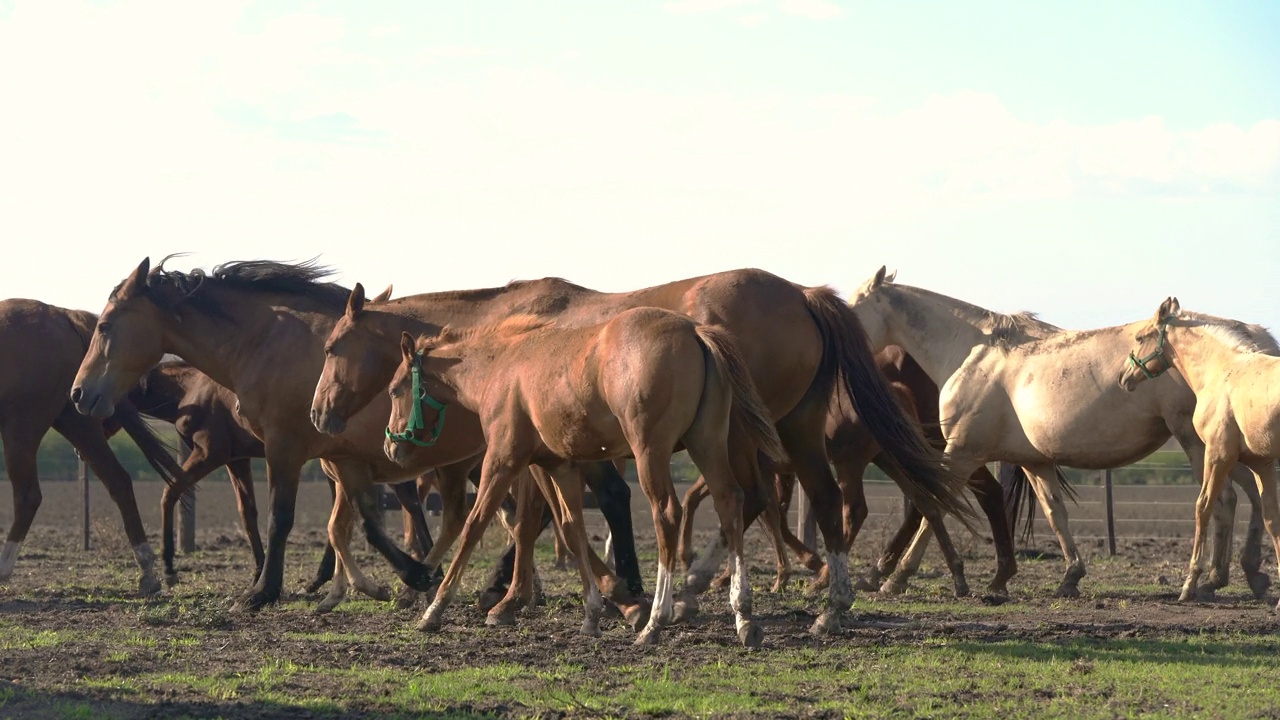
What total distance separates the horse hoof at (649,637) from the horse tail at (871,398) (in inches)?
70.1

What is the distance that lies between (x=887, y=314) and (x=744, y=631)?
198 inches

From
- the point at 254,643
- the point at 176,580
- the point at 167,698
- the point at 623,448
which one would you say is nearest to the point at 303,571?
the point at 176,580

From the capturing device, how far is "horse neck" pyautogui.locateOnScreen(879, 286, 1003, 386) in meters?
11.1

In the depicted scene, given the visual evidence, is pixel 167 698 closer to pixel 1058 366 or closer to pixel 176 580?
pixel 176 580

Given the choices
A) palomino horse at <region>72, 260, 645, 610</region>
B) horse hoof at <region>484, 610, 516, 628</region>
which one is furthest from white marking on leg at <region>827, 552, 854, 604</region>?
palomino horse at <region>72, 260, 645, 610</region>

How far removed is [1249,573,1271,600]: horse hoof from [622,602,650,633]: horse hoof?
450cm

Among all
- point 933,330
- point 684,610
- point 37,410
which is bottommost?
point 684,610

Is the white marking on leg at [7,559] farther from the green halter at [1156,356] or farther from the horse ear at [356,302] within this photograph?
the green halter at [1156,356]

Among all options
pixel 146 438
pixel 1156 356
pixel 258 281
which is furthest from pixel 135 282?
Answer: pixel 1156 356

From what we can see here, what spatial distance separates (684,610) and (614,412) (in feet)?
5.43

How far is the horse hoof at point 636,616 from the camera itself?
25.1 feet

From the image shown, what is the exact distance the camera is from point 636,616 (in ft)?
25.2

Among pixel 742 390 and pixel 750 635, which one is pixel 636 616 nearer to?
pixel 750 635

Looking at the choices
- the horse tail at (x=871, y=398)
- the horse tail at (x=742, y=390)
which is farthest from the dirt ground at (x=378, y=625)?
the horse tail at (x=742, y=390)
